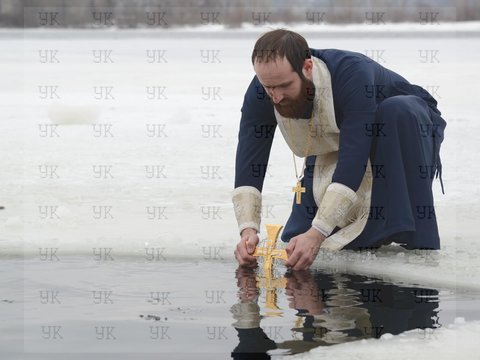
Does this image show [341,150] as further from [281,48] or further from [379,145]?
[281,48]

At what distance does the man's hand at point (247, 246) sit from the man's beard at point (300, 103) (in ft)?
1.59

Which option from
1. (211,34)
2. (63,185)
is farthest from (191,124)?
(211,34)

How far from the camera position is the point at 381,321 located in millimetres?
3480

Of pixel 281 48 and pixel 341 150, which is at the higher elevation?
pixel 281 48

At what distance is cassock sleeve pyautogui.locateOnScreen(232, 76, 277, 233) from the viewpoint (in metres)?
4.12

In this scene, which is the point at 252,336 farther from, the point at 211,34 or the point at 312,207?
the point at 211,34

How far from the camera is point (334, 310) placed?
3619 mm

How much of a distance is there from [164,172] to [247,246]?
9.47 ft

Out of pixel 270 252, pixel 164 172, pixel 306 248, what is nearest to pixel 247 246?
pixel 270 252

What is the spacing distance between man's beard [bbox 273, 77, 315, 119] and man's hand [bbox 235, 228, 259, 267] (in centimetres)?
48

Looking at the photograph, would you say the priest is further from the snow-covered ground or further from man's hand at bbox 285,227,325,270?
the snow-covered ground

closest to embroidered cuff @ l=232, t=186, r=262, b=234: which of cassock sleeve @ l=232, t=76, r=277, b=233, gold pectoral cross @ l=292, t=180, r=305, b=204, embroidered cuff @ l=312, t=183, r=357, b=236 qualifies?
cassock sleeve @ l=232, t=76, r=277, b=233

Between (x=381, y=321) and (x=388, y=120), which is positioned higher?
(x=388, y=120)

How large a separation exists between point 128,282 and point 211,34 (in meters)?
24.6
